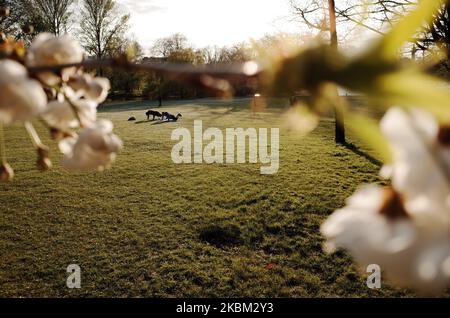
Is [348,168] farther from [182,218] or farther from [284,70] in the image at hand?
[284,70]

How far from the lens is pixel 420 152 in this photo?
10.2 inches

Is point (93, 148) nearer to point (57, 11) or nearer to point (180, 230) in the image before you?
point (180, 230)

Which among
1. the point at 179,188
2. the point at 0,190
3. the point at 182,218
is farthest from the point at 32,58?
the point at 0,190

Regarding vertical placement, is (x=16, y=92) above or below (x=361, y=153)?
above

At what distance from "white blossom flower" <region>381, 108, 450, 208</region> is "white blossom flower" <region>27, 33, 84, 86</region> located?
0.45 meters

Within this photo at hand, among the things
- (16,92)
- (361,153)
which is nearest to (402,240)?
(16,92)

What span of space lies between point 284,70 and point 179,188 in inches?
264

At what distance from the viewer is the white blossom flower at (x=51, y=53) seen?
487 millimetres

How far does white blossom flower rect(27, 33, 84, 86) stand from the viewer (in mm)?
487

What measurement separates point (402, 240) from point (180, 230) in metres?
4.89

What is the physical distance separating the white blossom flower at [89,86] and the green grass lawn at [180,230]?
1620 mm

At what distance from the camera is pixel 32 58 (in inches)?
18.8

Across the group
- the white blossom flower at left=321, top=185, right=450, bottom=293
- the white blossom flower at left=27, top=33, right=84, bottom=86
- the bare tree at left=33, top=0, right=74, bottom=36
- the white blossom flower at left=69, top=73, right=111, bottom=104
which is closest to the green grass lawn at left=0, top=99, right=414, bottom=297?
the white blossom flower at left=69, top=73, right=111, bottom=104

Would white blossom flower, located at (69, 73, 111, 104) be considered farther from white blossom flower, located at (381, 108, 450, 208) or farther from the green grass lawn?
the green grass lawn
